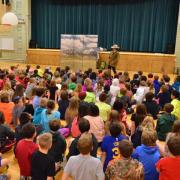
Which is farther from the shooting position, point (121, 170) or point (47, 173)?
point (47, 173)

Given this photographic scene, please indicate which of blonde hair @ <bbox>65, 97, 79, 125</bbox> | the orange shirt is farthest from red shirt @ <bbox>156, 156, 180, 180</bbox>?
the orange shirt

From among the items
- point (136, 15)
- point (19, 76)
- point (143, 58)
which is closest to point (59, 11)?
point (136, 15)

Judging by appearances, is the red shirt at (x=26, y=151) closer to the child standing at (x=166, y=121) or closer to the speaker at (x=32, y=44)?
the child standing at (x=166, y=121)

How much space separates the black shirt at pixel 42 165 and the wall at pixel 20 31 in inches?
578

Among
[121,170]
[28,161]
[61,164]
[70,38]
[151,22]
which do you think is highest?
[151,22]

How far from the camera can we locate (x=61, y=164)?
3.97m

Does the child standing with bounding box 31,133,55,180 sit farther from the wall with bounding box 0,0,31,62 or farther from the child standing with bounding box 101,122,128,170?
the wall with bounding box 0,0,31,62

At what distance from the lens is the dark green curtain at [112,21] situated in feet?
50.0

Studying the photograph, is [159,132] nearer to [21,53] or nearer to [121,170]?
[121,170]

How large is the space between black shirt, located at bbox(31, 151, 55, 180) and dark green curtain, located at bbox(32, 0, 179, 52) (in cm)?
1343

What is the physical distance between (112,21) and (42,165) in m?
14.7

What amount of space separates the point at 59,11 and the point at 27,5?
200cm

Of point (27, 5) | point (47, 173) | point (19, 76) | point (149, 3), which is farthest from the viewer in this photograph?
point (27, 5)

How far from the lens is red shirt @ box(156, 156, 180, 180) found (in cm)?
252
